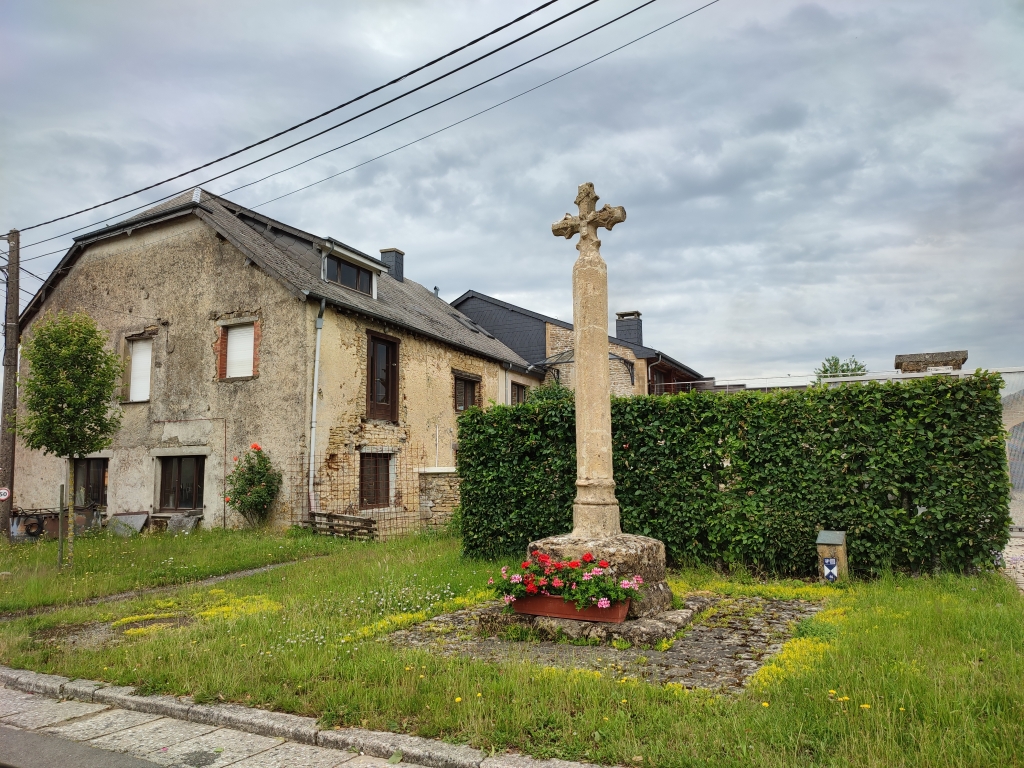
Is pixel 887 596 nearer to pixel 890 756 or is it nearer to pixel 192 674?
pixel 890 756

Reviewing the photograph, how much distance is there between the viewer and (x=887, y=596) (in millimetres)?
6500

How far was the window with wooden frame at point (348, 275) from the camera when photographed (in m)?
17.1

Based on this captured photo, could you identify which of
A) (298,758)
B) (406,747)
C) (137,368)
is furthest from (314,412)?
(406,747)

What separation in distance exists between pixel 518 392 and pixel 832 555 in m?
17.5

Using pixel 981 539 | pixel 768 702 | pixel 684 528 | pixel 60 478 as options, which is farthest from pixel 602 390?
pixel 60 478

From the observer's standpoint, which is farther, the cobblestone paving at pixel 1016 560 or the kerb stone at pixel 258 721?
the cobblestone paving at pixel 1016 560

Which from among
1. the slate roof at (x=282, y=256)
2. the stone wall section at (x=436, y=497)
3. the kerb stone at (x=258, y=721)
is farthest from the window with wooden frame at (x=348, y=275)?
the kerb stone at (x=258, y=721)

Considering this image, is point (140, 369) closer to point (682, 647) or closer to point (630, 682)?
point (682, 647)

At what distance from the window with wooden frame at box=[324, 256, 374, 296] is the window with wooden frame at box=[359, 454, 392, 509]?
15.0 feet

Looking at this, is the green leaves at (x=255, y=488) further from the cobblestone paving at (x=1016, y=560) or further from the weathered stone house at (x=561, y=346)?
the cobblestone paving at (x=1016, y=560)

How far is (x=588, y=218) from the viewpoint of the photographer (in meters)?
7.69

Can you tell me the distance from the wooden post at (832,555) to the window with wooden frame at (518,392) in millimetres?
16729

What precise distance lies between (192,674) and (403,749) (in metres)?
2.14

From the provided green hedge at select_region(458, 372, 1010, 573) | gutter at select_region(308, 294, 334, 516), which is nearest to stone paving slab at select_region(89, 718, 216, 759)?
green hedge at select_region(458, 372, 1010, 573)
